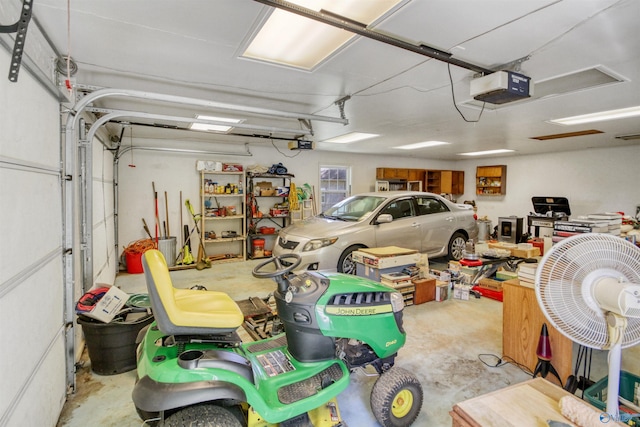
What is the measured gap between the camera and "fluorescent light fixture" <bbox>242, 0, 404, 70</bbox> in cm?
168

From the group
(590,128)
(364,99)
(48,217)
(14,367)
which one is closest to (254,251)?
(364,99)

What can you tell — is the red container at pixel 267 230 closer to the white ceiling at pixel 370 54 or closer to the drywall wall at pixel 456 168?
the drywall wall at pixel 456 168

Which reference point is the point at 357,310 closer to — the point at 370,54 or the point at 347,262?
the point at 370,54

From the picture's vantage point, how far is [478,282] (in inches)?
171

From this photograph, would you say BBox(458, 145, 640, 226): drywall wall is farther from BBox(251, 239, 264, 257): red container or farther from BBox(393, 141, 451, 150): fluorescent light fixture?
BBox(251, 239, 264, 257): red container

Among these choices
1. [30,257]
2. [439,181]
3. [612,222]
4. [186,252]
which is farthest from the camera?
[439,181]

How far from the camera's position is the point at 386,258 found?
3.76 metres

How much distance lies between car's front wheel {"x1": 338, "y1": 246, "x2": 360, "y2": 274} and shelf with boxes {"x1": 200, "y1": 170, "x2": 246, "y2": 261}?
2.77 metres

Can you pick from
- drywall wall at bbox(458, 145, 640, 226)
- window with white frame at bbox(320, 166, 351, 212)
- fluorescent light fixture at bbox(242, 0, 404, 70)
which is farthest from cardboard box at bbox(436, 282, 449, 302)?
drywall wall at bbox(458, 145, 640, 226)

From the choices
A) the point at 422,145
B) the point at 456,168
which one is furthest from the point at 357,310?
the point at 456,168

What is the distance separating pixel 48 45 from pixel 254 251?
4.92 meters

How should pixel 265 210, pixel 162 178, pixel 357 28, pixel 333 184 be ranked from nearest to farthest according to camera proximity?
pixel 357 28 < pixel 162 178 < pixel 265 210 < pixel 333 184

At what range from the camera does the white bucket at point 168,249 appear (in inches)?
217

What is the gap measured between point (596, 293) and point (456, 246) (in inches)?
184
